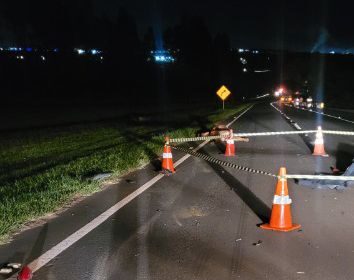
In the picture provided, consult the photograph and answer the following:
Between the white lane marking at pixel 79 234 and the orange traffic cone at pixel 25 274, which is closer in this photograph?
the orange traffic cone at pixel 25 274

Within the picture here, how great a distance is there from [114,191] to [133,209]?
156 cm

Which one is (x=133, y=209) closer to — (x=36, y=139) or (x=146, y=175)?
(x=146, y=175)

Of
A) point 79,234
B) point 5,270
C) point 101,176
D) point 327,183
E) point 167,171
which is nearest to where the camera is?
point 5,270

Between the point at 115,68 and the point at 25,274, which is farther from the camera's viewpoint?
the point at 115,68

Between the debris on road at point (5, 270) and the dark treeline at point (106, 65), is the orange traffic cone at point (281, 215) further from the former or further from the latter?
the dark treeline at point (106, 65)

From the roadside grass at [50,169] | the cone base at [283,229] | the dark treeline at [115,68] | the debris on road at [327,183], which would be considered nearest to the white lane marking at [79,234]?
the roadside grass at [50,169]

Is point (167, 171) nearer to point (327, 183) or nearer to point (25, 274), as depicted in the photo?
point (327, 183)

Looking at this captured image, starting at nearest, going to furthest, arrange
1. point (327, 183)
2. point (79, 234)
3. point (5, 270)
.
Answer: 1. point (5, 270)
2. point (79, 234)
3. point (327, 183)

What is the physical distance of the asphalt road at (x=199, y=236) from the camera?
17.4 feet

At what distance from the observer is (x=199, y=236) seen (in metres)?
6.48

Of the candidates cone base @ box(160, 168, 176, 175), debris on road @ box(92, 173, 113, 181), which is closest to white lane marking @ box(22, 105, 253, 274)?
debris on road @ box(92, 173, 113, 181)

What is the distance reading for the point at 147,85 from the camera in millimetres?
95750

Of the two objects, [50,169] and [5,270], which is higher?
[5,270]

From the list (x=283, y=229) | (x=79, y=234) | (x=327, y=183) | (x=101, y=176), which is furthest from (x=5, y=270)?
(x=327, y=183)
